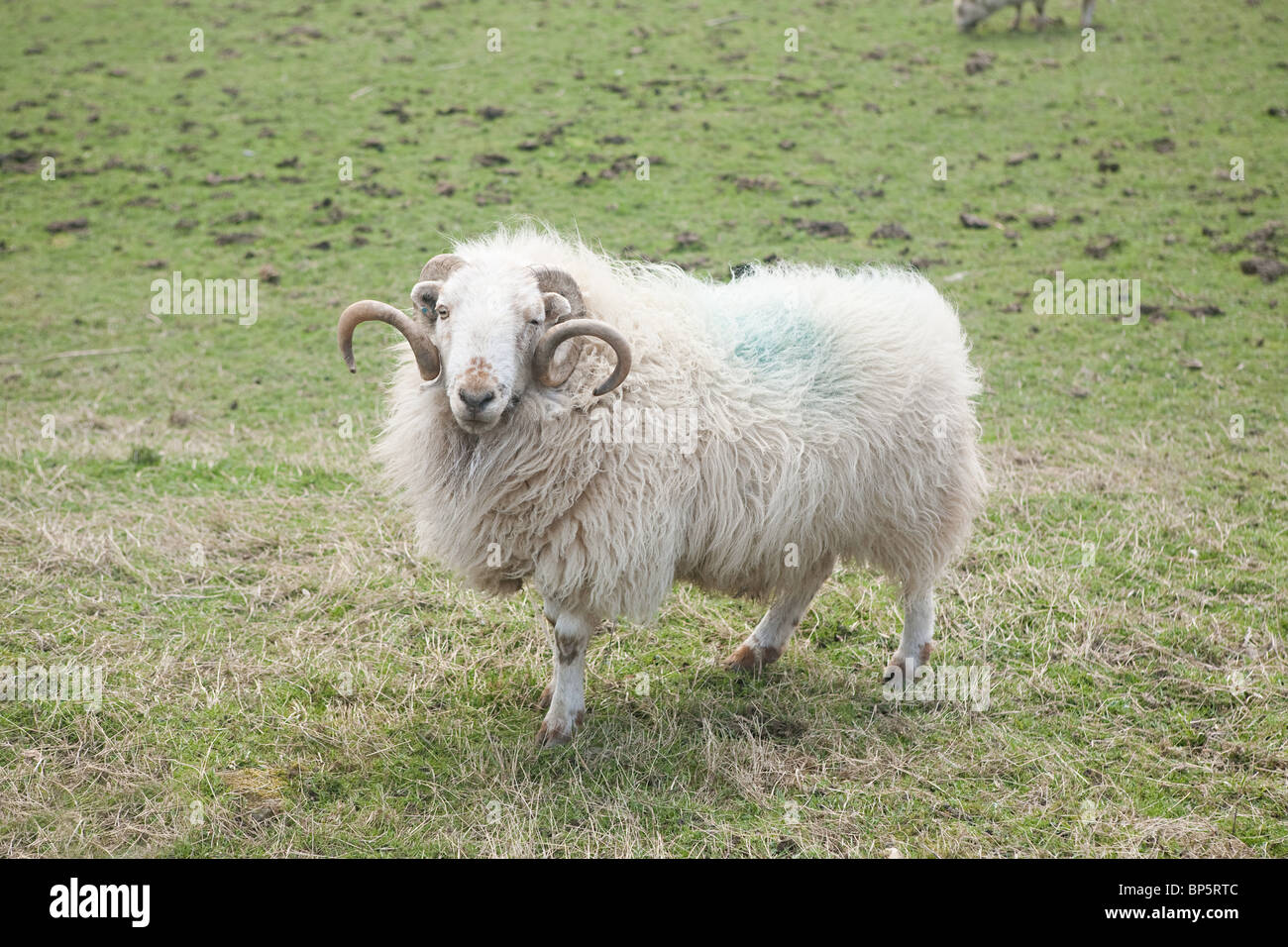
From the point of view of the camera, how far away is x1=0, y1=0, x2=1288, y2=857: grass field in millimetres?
4270

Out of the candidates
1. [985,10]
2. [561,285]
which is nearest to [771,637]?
[561,285]

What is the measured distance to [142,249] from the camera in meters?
12.4

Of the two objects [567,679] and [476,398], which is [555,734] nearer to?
[567,679]

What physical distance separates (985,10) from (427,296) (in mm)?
16266

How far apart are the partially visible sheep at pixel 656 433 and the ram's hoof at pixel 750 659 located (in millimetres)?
352

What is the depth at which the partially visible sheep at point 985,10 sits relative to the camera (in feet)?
56.1

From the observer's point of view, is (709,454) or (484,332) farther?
(709,454)

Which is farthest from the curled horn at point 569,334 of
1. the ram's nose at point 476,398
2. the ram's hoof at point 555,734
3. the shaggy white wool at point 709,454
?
the ram's hoof at point 555,734

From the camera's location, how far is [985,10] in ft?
56.3

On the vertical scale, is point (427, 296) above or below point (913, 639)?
above

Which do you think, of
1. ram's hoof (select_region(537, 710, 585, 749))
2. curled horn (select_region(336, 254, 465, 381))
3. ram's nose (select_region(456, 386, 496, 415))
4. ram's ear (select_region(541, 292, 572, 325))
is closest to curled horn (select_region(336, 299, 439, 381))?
curled horn (select_region(336, 254, 465, 381))

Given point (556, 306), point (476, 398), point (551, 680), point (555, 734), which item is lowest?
point (555, 734)

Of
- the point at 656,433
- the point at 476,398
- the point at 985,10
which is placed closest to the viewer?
the point at 476,398

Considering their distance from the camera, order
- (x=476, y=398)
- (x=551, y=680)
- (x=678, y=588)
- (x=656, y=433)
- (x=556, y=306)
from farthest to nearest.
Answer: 1. (x=678, y=588)
2. (x=551, y=680)
3. (x=656, y=433)
4. (x=556, y=306)
5. (x=476, y=398)
